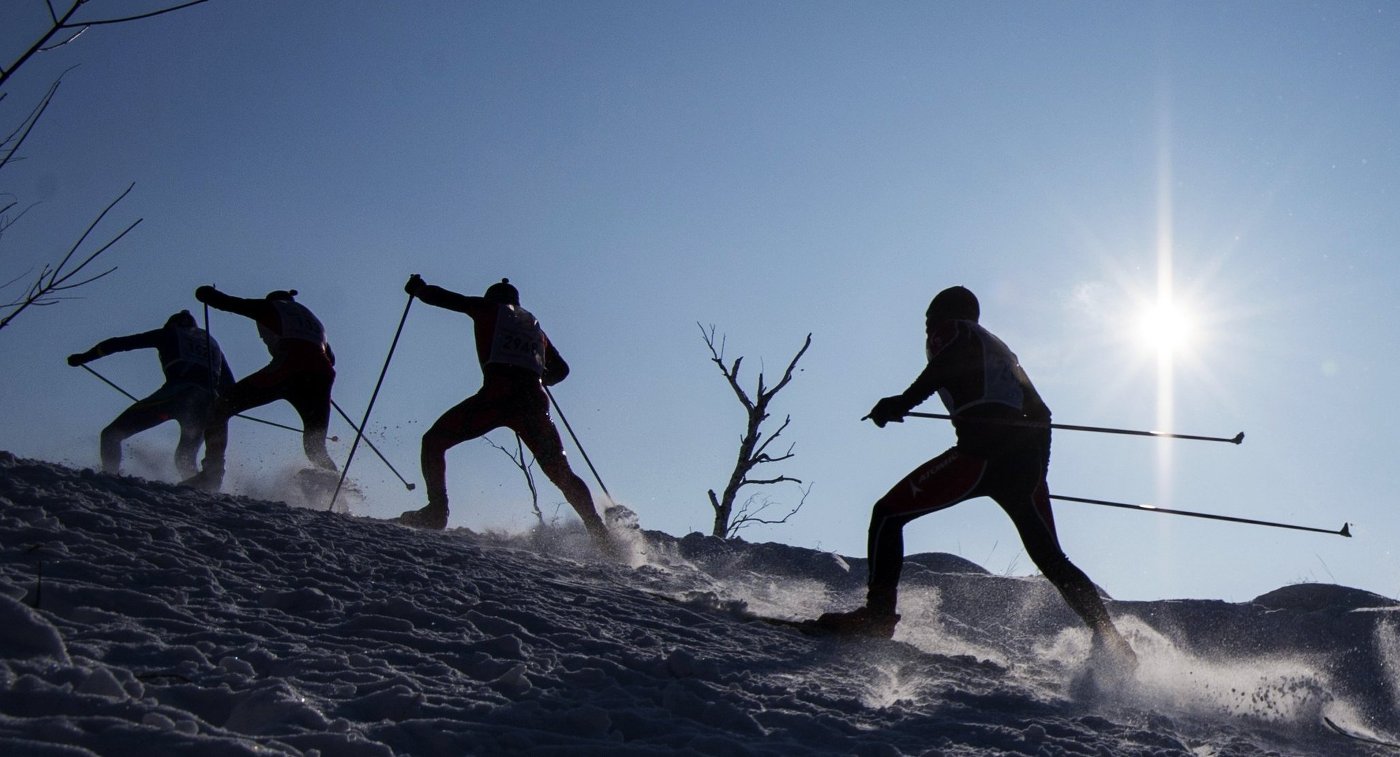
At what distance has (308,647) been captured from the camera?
A: 319 cm

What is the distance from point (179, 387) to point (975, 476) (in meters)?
6.80

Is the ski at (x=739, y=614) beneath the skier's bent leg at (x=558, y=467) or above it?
beneath

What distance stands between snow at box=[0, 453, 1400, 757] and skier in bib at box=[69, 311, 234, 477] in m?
→ 3.42

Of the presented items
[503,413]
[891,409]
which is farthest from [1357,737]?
[503,413]

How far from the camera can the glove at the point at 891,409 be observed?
5281mm

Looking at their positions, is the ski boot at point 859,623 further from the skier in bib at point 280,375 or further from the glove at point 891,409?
the skier in bib at point 280,375

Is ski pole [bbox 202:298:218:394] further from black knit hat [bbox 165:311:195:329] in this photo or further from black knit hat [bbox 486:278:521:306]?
black knit hat [bbox 486:278:521:306]

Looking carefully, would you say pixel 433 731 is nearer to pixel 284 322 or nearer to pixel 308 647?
pixel 308 647

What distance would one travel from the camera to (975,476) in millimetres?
5039

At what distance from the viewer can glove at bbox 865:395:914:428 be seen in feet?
17.3

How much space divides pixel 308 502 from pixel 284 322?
1.43m

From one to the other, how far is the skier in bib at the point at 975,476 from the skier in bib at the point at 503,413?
8.39 feet

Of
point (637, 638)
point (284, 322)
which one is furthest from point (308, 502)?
point (637, 638)

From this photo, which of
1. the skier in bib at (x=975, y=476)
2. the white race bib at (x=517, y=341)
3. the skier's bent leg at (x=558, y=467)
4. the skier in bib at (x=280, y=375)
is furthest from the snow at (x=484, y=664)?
the skier in bib at (x=280, y=375)
